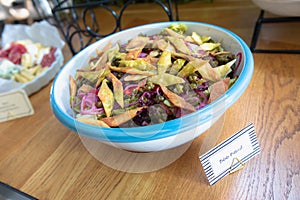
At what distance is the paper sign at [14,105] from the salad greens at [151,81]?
19cm

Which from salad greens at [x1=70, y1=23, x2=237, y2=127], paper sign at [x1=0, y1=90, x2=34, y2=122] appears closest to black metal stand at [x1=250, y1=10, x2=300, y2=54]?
salad greens at [x1=70, y1=23, x2=237, y2=127]

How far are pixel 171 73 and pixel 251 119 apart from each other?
0.56 ft

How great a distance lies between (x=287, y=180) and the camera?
1.05ft

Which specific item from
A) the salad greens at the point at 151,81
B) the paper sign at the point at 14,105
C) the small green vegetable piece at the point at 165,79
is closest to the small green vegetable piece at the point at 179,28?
the salad greens at the point at 151,81

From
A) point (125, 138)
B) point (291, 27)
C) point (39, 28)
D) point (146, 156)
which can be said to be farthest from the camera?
point (39, 28)

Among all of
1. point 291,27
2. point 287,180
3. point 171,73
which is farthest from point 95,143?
point 291,27

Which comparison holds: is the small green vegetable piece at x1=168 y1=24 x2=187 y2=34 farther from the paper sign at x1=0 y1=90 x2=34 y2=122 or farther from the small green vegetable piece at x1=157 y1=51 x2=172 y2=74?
the paper sign at x1=0 y1=90 x2=34 y2=122

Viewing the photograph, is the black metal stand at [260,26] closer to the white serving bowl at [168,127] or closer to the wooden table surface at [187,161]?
the wooden table surface at [187,161]

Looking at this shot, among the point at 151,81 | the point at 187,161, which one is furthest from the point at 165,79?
the point at 187,161

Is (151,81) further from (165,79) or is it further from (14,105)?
(14,105)

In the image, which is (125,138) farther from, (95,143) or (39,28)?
(39,28)

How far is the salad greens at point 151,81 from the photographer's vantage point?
1.01 feet

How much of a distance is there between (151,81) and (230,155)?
14 centimetres

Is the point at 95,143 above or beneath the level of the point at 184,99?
beneath
